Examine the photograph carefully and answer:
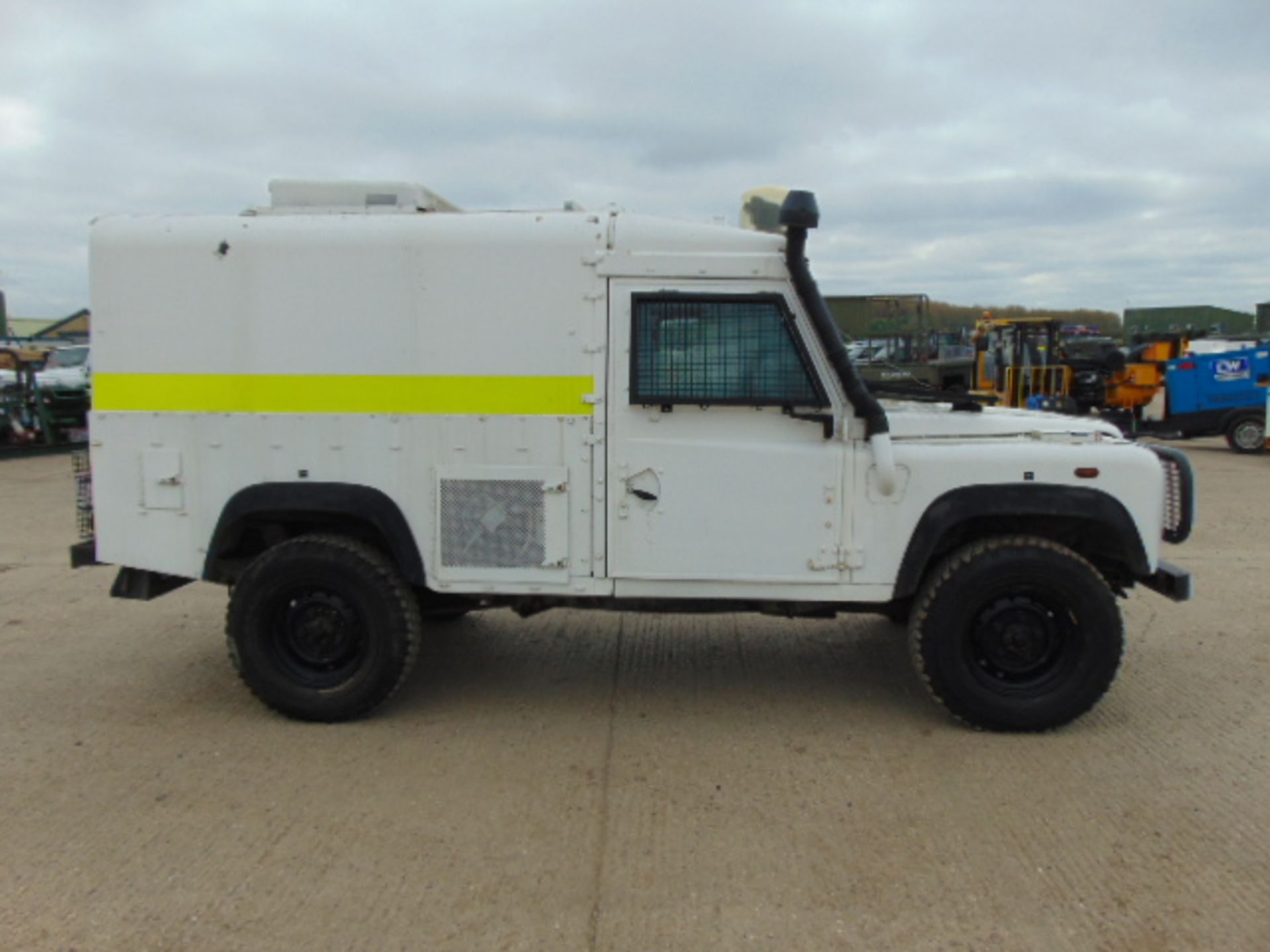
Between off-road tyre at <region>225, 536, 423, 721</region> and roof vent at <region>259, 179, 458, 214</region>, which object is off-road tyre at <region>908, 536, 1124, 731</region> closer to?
off-road tyre at <region>225, 536, 423, 721</region>

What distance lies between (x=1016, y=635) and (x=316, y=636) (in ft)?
10.4

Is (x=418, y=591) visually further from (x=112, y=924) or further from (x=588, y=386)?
(x=112, y=924)

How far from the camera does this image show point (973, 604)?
4.18 m

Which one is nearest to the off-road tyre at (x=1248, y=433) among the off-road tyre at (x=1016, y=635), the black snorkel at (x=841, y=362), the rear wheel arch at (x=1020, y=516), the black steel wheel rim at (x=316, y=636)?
the rear wheel arch at (x=1020, y=516)

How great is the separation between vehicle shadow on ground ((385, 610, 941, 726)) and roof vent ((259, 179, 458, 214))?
2367mm

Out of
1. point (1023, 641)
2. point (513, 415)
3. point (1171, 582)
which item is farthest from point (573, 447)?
point (1171, 582)

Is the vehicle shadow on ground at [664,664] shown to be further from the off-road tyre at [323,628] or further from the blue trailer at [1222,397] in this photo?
the blue trailer at [1222,397]

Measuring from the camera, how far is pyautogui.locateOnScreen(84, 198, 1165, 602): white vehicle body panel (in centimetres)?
415

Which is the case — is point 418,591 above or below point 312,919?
above

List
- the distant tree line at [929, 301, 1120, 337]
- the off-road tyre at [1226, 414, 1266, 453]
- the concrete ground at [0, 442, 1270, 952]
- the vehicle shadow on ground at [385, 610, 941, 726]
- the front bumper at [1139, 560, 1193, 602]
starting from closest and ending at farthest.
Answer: the concrete ground at [0, 442, 1270, 952] < the front bumper at [1139, 560, 1193, 602] < the vehicle shadow on ground at [385, 610, 941, 726] < the off-road tyre at [1226, 414, 1266, 453] < the distant tree line at [929, 301, 1120, 337]

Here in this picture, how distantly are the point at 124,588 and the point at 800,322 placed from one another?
343cm

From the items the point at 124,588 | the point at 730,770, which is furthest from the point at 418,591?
the point at 730,770

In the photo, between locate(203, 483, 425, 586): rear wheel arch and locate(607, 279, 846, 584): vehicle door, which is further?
locate(203, 483, 425, 586): rear wheel arch

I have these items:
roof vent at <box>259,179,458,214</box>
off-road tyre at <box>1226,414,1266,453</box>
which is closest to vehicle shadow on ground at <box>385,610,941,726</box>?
roof vent at <box>259,179,458,214</box>
